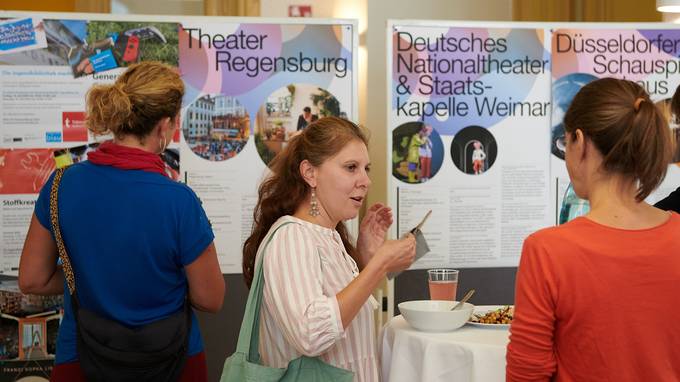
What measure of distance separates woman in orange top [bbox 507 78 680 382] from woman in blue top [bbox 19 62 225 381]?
0.84 metres

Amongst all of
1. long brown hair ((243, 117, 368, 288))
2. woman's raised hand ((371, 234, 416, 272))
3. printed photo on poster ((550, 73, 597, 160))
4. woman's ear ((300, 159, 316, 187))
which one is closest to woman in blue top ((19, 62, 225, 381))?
long brown hair ((243, 117, 368, 288))

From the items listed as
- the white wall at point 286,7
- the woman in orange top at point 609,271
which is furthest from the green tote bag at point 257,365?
the white wall at point 286,7

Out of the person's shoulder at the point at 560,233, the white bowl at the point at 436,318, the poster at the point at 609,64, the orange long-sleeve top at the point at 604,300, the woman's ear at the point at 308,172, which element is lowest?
the white bowl at the point at 436,318

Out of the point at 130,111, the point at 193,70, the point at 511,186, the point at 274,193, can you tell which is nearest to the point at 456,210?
the point at 511,186

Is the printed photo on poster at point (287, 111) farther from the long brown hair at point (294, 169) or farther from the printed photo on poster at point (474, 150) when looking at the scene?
the long brown hair at point (294, 169)

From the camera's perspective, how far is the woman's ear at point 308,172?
1.91 meters

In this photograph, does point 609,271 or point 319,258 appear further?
point 319,258

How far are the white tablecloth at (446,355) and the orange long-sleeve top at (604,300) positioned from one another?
0.45 m

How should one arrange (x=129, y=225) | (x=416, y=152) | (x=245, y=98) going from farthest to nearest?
1. (x=416, y=152)
2. (x=245, y=98)
3. (x=129, y=225)

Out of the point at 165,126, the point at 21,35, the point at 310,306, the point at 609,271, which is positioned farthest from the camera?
the point at 21,35

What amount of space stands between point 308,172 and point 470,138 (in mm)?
1507

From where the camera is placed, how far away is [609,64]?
10.9ft

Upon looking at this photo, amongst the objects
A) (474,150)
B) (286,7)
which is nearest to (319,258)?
(474,150)

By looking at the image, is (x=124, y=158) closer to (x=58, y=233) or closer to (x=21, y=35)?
(x=58, y=233)
